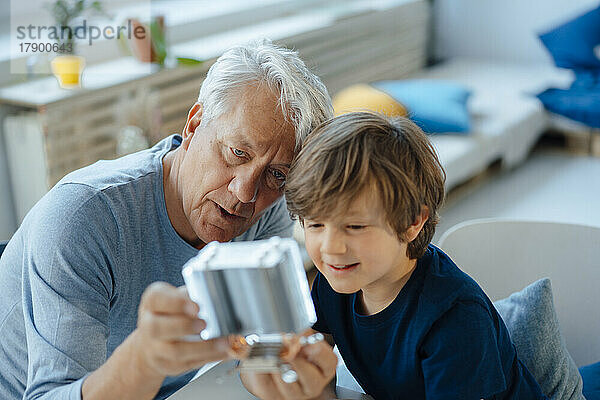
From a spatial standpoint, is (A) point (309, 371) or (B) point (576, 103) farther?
(B) point (576, 103)

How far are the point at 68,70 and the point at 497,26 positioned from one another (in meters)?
3.32

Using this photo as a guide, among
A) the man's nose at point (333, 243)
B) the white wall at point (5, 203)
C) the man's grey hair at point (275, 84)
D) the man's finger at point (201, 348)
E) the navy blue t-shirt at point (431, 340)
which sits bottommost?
the white wall at point (5, 203)

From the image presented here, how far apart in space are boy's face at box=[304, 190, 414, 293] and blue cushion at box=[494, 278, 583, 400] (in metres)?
0.41

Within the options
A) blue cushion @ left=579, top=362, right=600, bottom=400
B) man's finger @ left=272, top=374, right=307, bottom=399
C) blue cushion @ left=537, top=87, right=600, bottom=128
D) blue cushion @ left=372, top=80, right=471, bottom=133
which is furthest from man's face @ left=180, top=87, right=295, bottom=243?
blue cushion @ left=537, top=87, right=600, bottom=128

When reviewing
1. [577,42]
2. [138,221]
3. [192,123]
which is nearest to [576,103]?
[577,42]

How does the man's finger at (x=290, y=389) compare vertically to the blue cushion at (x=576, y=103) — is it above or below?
above

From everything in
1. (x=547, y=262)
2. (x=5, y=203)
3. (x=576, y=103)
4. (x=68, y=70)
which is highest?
(x=68, y=70)

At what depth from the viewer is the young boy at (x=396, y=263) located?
95 cm

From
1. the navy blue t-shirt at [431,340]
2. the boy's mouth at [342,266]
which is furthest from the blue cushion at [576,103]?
the boy's mouth at [342,266]

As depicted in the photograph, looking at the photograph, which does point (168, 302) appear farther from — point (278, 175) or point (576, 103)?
point (576, 103)

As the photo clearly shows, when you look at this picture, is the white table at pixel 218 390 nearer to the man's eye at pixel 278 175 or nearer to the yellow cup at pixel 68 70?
the man's eye at pixel 278 175

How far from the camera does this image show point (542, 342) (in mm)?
1265

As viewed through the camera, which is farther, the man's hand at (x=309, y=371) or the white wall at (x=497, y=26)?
the white wall at (x=497, y=26)

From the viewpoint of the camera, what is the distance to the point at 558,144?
4090 mm
